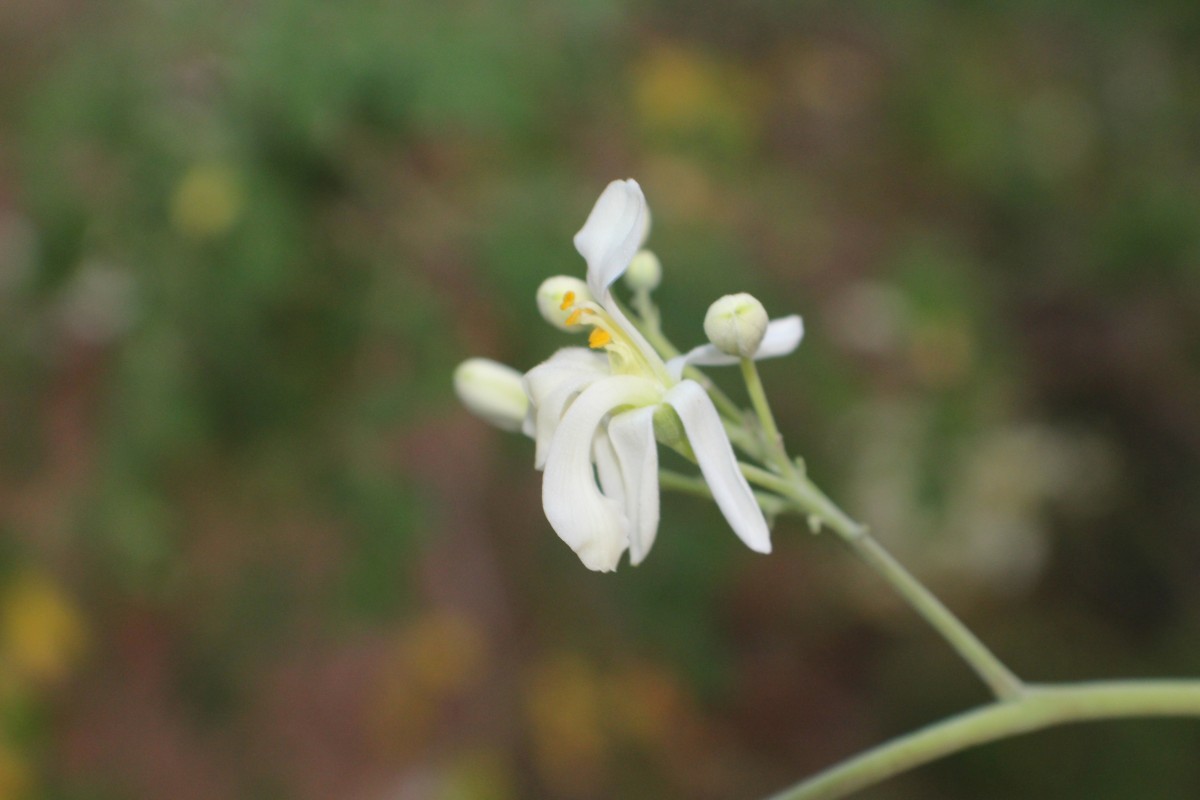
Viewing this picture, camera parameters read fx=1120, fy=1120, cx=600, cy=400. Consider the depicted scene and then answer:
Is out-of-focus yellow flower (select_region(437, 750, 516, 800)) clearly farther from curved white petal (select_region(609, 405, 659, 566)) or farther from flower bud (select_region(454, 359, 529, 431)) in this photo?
curved white petal (select_region(609, 405, 659, 566))

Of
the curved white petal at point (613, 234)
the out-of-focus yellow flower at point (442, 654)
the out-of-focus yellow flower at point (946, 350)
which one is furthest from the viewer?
the out-of-focus yellow flower at point (442, 654)

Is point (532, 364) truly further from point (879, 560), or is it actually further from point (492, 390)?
point (879, 560)

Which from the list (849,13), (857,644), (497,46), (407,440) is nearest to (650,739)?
(857,644)

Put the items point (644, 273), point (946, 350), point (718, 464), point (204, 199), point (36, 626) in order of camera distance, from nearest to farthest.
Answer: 1. point (718, 464)
2. point (644, 273)
3. point (204, 199)
4. point (946, 350)
5. point (36, 626)

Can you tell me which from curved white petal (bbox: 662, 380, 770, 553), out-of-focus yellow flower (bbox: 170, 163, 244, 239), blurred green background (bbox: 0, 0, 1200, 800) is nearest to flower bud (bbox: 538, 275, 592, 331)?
curved white petal (bbox: 662, 380, 770, 553)

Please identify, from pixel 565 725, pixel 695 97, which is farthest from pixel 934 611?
pixel 565 725

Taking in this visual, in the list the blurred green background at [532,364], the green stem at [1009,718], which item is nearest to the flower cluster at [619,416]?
the green stem at [1009,718]

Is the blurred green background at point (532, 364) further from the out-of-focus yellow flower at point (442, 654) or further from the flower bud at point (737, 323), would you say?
the flower bud at point (737, 323)
